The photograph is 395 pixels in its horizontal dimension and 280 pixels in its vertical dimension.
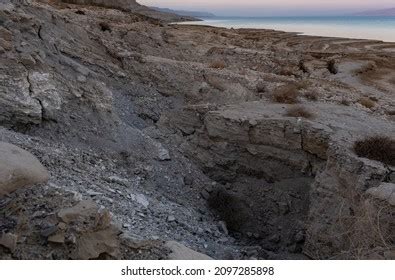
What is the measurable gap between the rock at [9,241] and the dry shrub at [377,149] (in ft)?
23.7

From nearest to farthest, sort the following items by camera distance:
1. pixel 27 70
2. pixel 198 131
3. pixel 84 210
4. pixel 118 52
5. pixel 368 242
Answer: pixel 84 210, pixel 368 242, pixel 27 70, pixel 198 131, pixel 118 52

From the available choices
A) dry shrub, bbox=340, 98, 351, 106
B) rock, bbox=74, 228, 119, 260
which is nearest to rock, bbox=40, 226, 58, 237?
rock, bbox=74, 228, 119, 260

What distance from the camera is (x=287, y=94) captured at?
13781 millimetres

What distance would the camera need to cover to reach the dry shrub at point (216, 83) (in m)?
14.7

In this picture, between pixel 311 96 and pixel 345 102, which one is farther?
pixel 311 96

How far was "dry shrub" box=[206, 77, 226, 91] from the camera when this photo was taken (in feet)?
48.2


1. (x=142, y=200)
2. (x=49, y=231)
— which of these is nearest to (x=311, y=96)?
(x=142, y=200)

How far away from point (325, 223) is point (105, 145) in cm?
529

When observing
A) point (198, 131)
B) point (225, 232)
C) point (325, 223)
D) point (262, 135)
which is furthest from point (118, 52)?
point (325, 223)

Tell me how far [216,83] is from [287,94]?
8.12ft

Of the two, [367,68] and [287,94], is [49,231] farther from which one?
[367,68]

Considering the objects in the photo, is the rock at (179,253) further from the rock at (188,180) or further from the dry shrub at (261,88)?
the dry shrub at (261,88)

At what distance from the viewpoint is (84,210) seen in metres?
5.86
